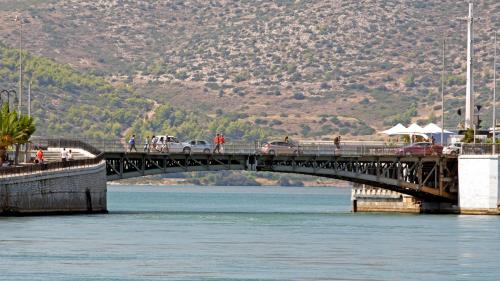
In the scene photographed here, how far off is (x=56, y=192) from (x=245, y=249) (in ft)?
109

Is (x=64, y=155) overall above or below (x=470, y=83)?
below

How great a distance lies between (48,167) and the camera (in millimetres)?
133500

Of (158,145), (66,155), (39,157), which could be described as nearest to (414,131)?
(158,145)

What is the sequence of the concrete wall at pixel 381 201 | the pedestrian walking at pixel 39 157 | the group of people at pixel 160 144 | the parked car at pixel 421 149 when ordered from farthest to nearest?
the concrete wall at pixel 381 201 < the parked car at pixel 421 149 < the group of people at pixel 160 144 < the pedestrian walking at pixel 39 157

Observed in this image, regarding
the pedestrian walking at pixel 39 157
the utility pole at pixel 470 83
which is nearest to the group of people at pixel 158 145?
the pedestrian walking at pixel 39 157

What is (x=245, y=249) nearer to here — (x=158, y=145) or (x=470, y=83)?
(x=158, y=145)

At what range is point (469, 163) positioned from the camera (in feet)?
504

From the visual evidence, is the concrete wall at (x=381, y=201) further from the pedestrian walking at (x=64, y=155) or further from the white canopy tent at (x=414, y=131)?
the pedestrian walking at (x=64, y=155)

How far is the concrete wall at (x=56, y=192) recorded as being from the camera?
12638 centimetres

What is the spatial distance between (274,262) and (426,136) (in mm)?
88817

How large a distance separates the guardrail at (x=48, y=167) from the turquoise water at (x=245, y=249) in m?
3.25

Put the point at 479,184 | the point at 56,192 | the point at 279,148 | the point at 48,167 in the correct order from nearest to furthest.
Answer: the point at 48,167, the point at 56,192, the point at 479,184, the point at 279,148

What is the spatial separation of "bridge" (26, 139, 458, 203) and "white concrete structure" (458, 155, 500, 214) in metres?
3.42

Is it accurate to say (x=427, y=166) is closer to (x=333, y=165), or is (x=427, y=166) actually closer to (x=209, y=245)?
(x=333, y=165)
